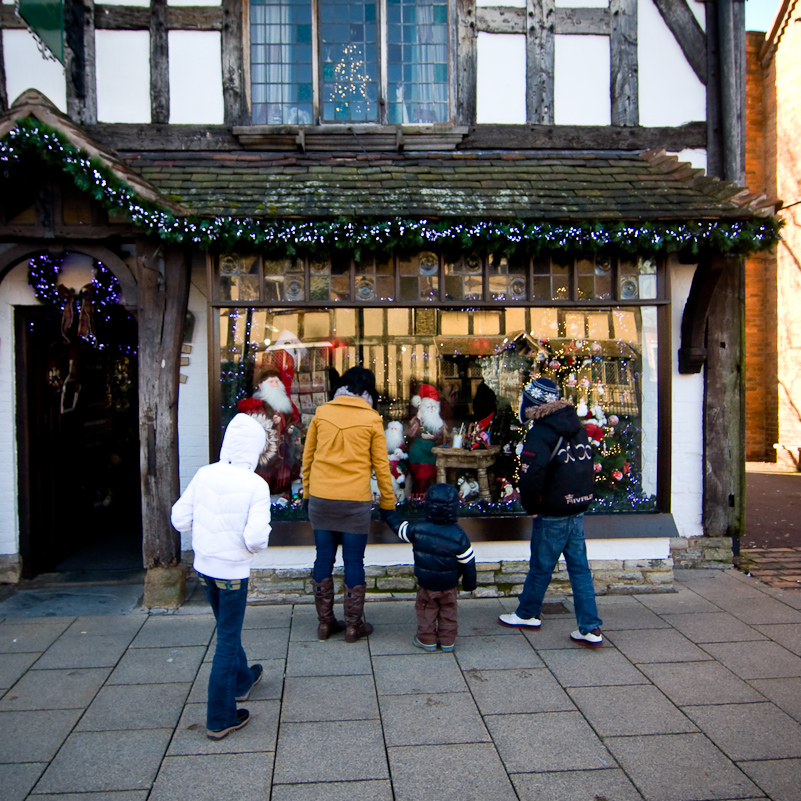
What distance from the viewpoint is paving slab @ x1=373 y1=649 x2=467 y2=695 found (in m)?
4.14

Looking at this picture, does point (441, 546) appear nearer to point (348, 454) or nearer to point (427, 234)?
point (348, 454)

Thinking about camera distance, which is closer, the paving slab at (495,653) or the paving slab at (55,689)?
the paving slab at (55,689)

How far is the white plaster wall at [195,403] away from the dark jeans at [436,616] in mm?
2569

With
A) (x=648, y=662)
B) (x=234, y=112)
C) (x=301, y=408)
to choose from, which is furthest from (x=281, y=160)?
(x=648, y=662)

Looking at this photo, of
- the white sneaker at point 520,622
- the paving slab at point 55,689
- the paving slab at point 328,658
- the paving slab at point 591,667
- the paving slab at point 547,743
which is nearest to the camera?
the paving slab at point 547,743

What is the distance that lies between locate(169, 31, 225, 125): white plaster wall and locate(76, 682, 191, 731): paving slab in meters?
4.94

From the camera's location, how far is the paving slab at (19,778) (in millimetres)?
3104

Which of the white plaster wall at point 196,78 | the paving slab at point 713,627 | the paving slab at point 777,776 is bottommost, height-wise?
the paving slab at point 777,776

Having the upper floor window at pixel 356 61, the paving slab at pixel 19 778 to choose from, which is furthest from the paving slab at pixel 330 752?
the upper floor window at pixel 356 61

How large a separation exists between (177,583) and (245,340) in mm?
2133

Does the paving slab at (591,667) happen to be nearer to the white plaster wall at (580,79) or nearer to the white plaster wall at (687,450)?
the white plaster wall at (687,450)

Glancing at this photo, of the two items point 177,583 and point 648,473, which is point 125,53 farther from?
point 648,473

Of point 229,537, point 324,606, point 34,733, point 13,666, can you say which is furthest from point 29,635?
point 229,537

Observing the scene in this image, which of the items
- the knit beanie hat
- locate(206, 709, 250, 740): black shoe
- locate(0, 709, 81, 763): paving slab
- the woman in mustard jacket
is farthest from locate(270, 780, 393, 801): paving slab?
the knit beanie hat
